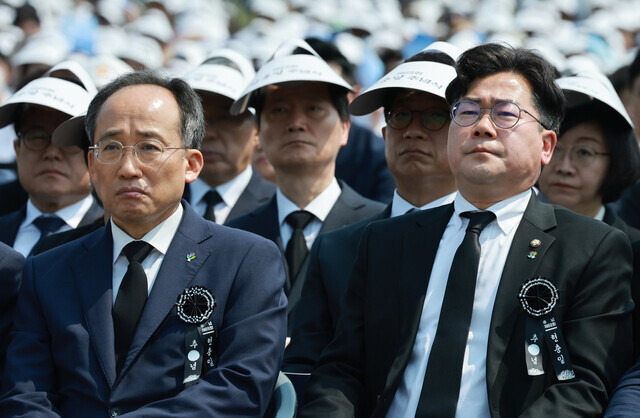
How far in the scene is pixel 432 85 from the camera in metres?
5.01

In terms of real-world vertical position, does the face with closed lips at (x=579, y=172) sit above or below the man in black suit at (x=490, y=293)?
above

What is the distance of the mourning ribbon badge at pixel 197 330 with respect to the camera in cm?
374

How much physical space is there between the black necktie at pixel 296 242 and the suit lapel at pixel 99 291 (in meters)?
1.38

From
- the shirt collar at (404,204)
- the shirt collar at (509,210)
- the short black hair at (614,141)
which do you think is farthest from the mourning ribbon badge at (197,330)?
the short black hair at (614,141)

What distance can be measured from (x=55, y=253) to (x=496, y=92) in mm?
2028

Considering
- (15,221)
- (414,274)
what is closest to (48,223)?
(15,221)

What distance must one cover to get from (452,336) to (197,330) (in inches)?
39.8

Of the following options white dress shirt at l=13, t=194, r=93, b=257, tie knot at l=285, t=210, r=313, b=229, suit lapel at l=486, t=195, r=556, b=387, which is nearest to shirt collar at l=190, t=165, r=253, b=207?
white dress shirt at l=13, t=194, r=93, b=257

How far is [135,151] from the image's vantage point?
408 cm

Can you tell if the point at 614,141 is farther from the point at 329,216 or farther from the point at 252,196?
the point at 252,196

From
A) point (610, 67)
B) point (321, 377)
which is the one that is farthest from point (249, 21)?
point (321, 377)

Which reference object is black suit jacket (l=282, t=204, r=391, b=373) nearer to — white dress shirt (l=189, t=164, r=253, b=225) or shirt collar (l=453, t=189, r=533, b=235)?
shirt collar (l=453, t=189, r=533, b=235)

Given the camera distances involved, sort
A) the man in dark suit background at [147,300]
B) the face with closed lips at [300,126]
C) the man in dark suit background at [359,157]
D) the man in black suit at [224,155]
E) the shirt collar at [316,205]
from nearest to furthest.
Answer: the man in dark suit background at [147,300]
the shirt collar at [316,205]
the face with closed lips at [300,126]
the man in black suit at [224,155]
the man in dark suit background at [359,157]

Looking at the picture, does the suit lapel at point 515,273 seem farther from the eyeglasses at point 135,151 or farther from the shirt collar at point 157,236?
the eyeglasses at point 135,151
